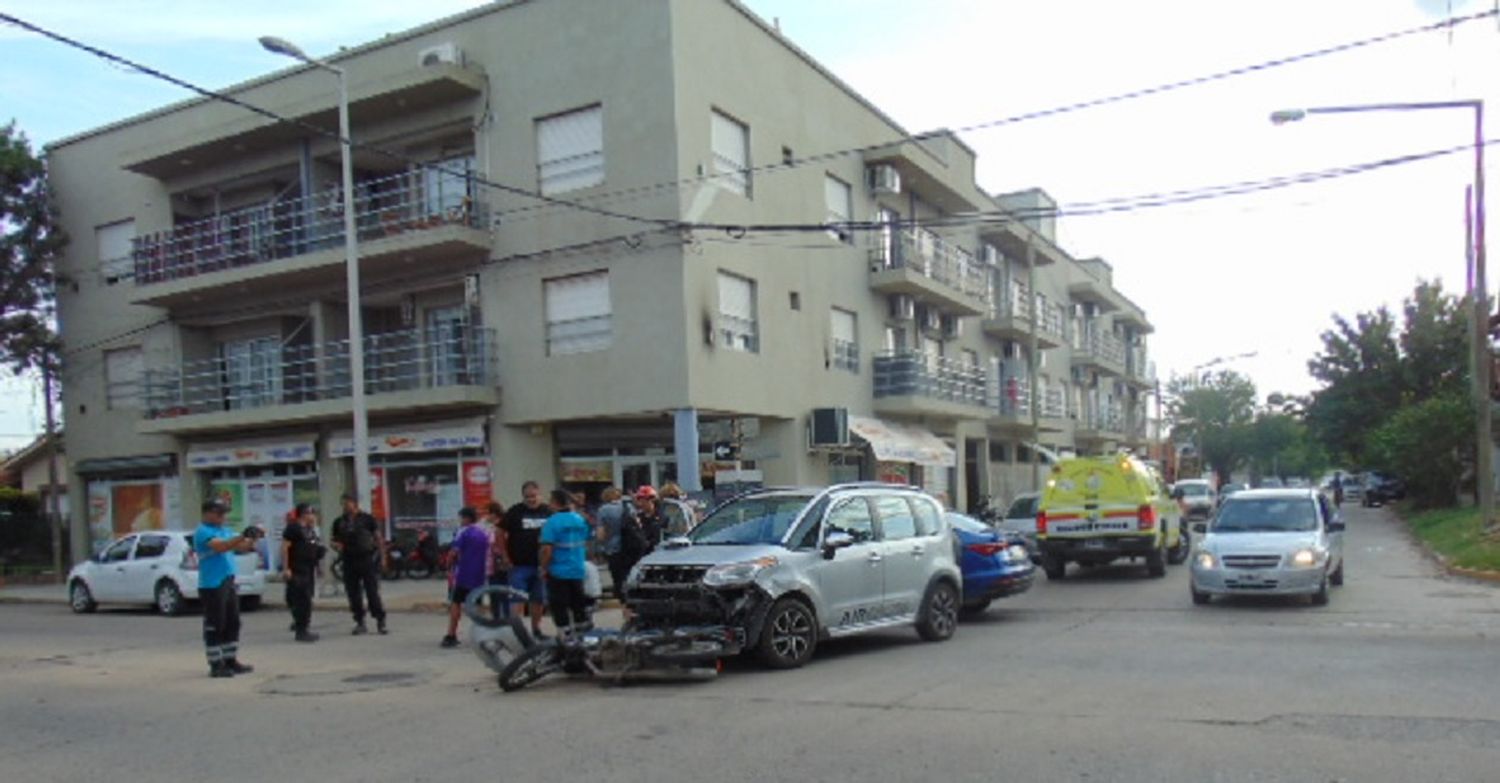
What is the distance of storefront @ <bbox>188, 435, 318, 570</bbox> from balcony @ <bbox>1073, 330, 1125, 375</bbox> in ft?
107

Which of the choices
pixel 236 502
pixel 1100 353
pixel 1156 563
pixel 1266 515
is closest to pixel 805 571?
pixel 1266 515

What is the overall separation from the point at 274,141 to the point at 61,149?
333 inches

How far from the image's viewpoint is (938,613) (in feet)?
41.2

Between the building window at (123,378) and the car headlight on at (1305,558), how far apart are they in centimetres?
2553

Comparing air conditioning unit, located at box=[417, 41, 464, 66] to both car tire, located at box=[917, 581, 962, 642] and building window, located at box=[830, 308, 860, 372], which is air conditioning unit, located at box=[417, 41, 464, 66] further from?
car tire, located at box=[917, 581, 962, 642]

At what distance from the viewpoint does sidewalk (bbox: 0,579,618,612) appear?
18.7 metres

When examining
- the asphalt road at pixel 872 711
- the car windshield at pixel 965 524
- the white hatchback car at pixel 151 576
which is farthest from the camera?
the white hatchback car at pixel 151 576

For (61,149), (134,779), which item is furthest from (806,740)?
(61,149)

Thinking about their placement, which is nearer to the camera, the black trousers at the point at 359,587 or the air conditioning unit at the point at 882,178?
the black trousers at the point at 359,587

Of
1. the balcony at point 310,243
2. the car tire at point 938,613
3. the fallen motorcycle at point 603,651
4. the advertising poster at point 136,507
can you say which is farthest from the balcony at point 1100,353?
the fallen motorcycle at point 603,651

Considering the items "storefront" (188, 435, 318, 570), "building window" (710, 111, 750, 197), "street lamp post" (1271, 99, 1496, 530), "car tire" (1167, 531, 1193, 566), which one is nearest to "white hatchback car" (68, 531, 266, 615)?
"storefront" (188, 435, 318, 570)

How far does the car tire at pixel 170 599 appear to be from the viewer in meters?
19.7

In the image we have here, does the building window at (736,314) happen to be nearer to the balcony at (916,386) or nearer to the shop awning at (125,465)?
the balcony at (916,386)

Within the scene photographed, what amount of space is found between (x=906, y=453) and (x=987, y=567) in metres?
14.0
